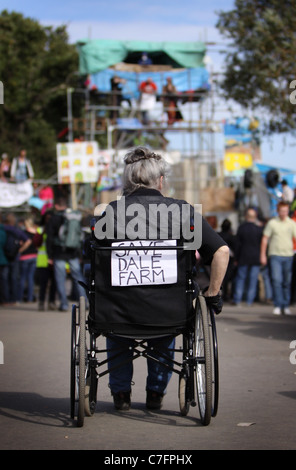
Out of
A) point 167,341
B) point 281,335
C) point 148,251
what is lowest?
point 281,335

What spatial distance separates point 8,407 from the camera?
6.76 metres

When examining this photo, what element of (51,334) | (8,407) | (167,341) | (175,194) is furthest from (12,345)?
(175,194)

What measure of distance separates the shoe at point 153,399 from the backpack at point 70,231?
8.79 m

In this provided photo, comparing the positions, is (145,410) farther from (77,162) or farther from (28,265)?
(77,162)

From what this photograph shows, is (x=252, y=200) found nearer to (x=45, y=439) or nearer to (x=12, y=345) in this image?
(x=12, y=345)

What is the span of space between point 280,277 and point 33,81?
33771 millimetres

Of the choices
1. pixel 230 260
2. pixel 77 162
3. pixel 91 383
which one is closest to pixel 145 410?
pixel 91 383

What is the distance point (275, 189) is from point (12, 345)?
1373 centimetres

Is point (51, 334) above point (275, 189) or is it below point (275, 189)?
below

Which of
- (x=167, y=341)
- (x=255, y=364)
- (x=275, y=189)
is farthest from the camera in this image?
(x=275, y=189)

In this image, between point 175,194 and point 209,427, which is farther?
point 175,194

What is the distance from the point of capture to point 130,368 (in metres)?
6.46

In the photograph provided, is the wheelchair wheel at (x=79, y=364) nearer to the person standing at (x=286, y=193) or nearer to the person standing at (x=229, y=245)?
the person standing at (x=229, y=245)

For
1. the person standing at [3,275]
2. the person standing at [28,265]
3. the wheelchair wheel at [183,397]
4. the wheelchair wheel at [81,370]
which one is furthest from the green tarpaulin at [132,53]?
the wheelchair wheel at [81,370]
